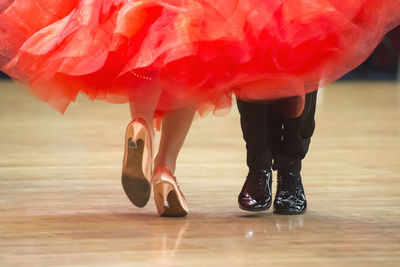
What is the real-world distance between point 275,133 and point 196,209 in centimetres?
26

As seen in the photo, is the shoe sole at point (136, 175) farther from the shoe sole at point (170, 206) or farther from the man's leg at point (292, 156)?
the man's leg at point (292, 156)

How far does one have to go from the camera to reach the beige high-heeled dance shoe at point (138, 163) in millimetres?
1671

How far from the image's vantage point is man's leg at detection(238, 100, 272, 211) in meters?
1.88

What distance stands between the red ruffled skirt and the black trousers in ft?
0.44

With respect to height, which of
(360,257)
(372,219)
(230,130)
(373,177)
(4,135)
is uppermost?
(360,257)

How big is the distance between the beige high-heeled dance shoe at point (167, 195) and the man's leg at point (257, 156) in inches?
6.1

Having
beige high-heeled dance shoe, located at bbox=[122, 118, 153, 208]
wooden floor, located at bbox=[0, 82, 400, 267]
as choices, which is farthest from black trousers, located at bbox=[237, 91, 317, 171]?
beige high-heeled dance shoe, located at bbox=[122, 118, 153, 208]

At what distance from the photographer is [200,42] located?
1637mm

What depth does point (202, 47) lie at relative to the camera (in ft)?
5.39

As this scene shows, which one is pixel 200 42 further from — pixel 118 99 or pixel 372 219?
pixel 372 219

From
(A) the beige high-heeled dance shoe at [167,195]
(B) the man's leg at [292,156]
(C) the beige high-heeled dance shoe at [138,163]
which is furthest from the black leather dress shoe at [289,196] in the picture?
(C) the beige high-heeled dance shoe at [138,163]

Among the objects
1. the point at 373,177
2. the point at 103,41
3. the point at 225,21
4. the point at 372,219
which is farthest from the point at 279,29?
the point at 373,177

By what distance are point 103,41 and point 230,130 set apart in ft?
7.29

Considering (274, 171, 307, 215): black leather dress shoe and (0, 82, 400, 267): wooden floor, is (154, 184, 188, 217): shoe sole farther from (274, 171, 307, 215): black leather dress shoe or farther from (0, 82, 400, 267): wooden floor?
(274, 171, 307, 215): black leather dress shoe
